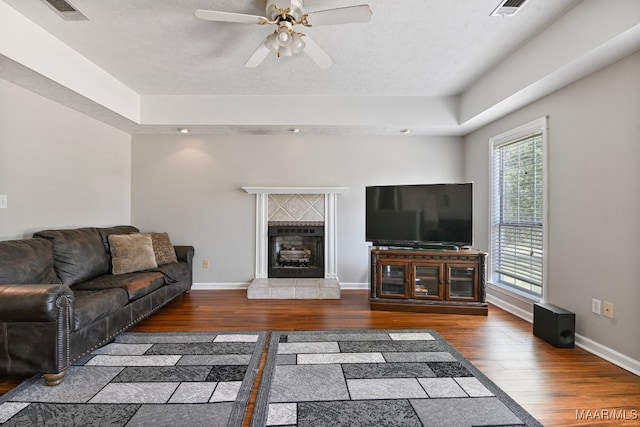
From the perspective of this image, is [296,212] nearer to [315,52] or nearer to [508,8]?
[315,52]

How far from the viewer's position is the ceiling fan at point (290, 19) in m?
1.93

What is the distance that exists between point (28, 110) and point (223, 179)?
218cm

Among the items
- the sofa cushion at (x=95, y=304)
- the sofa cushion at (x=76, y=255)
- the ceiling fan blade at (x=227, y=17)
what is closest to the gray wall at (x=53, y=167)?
the sofa cushion at (x=76, y=255)

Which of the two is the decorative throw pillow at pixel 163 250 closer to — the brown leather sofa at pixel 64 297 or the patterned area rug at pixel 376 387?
the brown leather sofa at pixel 64 297

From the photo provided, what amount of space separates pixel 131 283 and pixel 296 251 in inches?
92.8

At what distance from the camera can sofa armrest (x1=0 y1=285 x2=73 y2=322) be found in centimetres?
185

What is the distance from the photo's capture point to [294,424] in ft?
5.21

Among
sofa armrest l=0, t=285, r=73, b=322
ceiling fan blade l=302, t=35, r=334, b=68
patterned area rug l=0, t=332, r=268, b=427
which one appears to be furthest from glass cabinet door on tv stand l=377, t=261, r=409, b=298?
sofa armrest l=0, t=285, r=73, b=322

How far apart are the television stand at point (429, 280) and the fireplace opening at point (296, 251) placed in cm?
113

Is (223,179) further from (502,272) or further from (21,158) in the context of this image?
(502,272)

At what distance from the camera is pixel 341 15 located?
1956mm

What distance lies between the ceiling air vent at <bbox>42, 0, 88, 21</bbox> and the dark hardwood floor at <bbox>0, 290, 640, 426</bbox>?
8.80ft

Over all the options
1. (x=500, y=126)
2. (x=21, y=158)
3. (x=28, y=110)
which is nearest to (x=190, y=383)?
(x=21, y=158)

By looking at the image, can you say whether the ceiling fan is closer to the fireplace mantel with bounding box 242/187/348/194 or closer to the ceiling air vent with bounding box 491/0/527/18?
the ceiling air vent with bounding box 491/0/527/18
